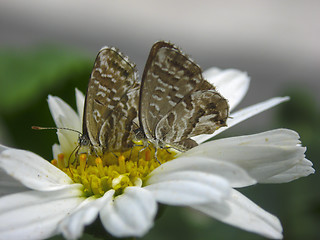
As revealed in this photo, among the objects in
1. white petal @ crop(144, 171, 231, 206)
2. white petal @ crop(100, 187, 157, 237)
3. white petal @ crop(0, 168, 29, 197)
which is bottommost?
white petal @ crop(0, 168, 29, 197)

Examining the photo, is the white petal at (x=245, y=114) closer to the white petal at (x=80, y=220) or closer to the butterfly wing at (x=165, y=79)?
the butterfly wing at (x=165, y=79)

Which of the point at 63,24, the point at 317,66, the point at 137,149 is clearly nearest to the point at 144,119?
the point at 137,149

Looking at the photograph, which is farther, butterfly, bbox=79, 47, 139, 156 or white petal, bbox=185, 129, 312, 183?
butterfly, bbox=79, 47, 139, 156

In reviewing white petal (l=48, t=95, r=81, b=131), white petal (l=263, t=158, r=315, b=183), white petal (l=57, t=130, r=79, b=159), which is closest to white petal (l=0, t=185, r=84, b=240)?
white petal (l=57, t=130, r=79, b=159)

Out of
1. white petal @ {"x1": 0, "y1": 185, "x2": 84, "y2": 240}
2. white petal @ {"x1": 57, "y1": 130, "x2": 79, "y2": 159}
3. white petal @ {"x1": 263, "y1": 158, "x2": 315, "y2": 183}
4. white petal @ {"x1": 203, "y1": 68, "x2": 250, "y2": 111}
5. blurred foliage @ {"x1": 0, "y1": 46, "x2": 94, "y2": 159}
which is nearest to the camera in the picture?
white petal @ {"x1": 0, "y1": 185, "x2": 84, "y2": 240}

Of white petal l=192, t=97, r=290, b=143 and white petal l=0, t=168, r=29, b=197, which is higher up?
white petal l=192, t=97, r=290, b=143

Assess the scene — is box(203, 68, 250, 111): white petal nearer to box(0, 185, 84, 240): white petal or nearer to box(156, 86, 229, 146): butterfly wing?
box(156, 86, 229, 146): butterfly wing
